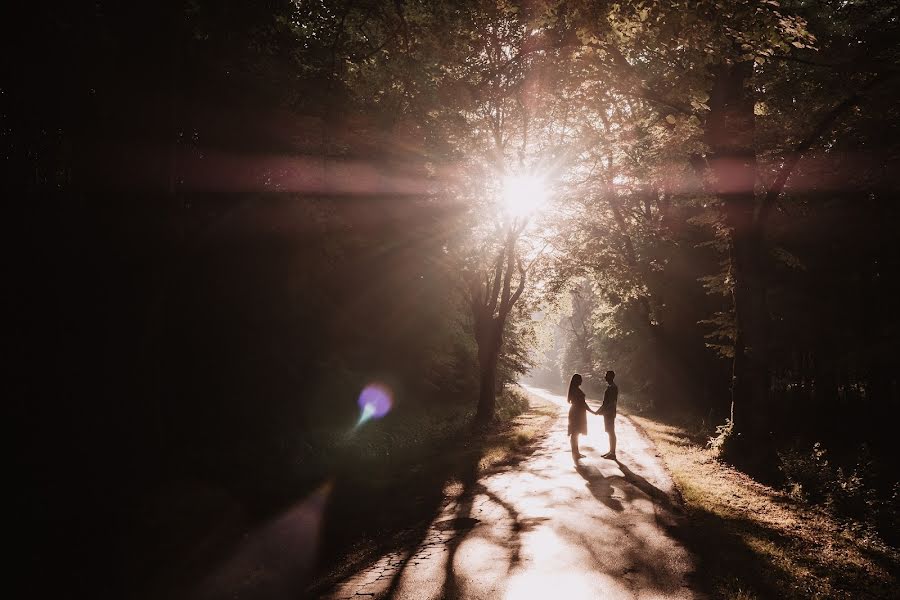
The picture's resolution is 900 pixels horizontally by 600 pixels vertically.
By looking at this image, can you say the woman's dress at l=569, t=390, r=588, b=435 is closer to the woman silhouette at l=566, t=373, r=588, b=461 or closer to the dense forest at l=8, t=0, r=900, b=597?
the woman silhouette at l=566, t=373, r=588, b=461

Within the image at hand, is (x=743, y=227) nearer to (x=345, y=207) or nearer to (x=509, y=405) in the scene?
(x=345, y=207)

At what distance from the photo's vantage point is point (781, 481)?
32.9ft

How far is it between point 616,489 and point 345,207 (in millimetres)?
9689

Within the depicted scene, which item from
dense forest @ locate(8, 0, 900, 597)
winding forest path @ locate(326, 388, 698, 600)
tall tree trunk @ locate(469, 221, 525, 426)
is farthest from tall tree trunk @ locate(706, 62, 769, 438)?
tall tree trunk @ locate(469, 221, 525, 426)

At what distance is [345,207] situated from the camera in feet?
45.4

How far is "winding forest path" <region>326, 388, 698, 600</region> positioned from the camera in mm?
5242

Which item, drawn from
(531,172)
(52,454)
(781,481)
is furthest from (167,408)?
(531,172)


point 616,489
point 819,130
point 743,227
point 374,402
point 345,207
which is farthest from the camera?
point 374,402

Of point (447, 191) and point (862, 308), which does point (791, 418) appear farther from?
point (447, 191)

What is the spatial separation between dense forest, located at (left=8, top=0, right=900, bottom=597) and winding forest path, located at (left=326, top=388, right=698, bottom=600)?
11.5 ft

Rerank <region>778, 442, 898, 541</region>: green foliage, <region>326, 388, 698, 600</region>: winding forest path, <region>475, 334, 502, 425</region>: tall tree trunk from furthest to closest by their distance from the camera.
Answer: <region>475, 334, 502, 425</region>: tall tree trunk → <region>778, 442, 898, 541</region>: green foliage → <region>326, 388, 698, 600</region>: winding forest path

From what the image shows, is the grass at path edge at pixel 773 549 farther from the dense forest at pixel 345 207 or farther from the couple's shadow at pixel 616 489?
the dense forest at pixel 345 207

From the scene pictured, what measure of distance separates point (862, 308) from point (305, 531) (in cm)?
1817

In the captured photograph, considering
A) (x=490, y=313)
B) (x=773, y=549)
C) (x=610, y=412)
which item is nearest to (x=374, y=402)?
(x=490, y=313)
